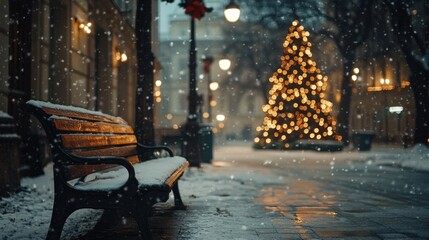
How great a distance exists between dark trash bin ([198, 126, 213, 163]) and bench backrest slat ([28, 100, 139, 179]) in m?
11.6

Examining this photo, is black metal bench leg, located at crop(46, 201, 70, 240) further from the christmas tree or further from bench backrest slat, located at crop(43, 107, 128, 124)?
the christmas tree

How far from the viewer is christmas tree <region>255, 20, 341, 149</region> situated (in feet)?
103

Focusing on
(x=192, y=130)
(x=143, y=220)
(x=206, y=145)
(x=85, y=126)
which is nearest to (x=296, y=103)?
(x=206, y=145)

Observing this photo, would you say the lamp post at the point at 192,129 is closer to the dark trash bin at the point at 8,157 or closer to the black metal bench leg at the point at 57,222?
the dark trash bin at the point at 8,157

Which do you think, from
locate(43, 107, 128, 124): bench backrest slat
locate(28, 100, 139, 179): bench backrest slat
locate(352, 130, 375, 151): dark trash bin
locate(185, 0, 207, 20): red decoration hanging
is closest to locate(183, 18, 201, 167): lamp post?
locate(185, 0, 207, 20): red decoration hanging

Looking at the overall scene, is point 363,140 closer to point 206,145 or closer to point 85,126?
point 206,145

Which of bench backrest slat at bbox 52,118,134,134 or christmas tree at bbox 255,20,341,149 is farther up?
christmas tree at bbox 255,20,341,149

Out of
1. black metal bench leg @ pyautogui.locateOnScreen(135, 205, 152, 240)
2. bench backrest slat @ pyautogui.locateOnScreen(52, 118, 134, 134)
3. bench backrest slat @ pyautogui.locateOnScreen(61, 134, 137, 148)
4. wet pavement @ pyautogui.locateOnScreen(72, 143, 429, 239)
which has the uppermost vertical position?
bench backrest slat @ pyautogui.locateOnScreen(52, 118, 134, 134)

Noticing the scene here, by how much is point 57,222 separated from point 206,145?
1438 centimetres

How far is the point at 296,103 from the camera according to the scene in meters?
31.7

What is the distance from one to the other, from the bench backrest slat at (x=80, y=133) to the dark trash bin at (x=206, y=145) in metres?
11.6

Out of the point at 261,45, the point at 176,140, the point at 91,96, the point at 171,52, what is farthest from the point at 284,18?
the point at 171,52

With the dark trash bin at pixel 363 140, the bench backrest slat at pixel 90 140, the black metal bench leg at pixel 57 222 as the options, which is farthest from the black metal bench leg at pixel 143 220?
the dark trash bin at pixel 363 140

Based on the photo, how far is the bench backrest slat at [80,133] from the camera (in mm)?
4422
